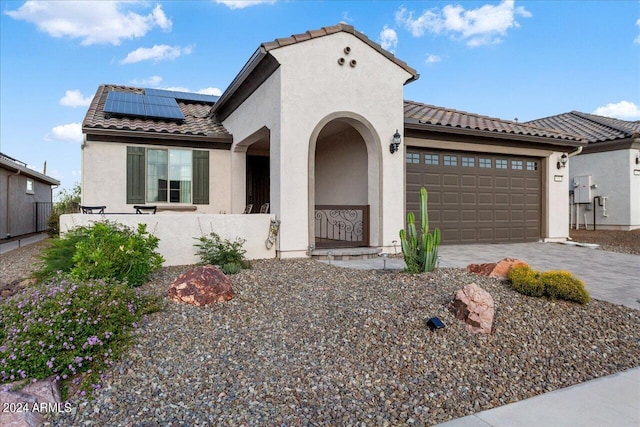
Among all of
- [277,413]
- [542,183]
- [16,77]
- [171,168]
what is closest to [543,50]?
[542,183]

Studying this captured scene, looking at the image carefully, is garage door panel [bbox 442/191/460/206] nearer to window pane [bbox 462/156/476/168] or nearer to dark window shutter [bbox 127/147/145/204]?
window pane [bbox 462/156/476/168]

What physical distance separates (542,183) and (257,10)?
412 inches

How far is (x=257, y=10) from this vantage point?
10.2 meters

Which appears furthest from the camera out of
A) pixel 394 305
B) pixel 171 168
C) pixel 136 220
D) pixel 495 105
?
pixel 495 105

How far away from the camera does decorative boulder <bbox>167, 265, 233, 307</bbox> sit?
475 cm

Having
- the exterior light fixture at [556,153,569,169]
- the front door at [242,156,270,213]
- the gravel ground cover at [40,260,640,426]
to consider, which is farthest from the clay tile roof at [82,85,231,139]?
the exterior light fixture at [556,153,569,169]

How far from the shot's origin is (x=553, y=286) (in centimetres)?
501

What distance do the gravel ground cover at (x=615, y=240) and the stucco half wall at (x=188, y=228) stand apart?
1019 cm

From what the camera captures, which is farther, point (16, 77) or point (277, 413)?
point (16, 77)

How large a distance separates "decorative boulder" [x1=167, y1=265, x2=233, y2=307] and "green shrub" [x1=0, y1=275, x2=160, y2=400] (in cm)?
72

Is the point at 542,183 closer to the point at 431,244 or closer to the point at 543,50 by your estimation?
the point at 543,50

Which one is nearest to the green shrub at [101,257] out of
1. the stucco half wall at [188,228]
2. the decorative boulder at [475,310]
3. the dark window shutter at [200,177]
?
the stucco half wall at [188,228]

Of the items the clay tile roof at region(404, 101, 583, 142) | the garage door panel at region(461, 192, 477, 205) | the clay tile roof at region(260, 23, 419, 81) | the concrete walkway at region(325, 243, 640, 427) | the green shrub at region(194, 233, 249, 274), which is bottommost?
the concrete walkway at region(325, 243, 640, 427)

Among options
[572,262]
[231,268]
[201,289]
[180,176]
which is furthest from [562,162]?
[201,289]
